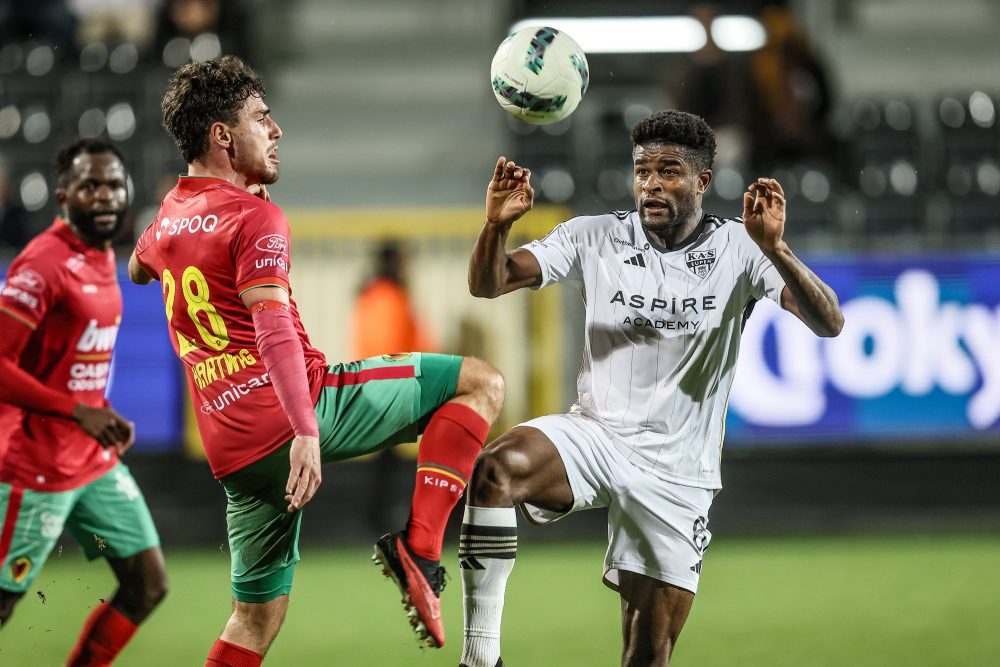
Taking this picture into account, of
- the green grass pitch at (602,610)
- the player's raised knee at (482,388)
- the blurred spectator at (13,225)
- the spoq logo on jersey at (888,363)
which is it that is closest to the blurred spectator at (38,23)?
the blurred spectator at (13,225)

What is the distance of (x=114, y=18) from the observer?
12.4 metres

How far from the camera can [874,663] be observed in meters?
5.98

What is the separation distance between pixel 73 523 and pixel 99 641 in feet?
1.70

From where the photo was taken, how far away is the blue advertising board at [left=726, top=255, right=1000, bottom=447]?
9445 millimetres

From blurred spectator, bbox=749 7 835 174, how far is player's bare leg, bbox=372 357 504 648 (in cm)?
761

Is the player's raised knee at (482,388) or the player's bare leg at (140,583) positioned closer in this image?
the player's raised knee at (482,388)

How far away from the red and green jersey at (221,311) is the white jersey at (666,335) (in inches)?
41.9

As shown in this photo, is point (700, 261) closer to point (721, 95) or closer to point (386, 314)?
point (386, 314)

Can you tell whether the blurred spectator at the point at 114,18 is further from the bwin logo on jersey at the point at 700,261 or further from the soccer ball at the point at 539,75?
the bwin logo on jersey at the point at 700,261

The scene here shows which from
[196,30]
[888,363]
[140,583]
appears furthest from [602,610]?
[196,30]

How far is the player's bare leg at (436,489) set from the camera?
394 centimetres

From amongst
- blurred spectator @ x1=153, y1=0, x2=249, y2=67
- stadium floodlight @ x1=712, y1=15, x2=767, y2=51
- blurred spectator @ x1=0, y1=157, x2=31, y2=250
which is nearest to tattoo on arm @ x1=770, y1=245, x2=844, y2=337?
blurred spectator @ x1=0, y1=157, x2=31, y2=250

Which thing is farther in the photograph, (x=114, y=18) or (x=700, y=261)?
(x=114, y=18)

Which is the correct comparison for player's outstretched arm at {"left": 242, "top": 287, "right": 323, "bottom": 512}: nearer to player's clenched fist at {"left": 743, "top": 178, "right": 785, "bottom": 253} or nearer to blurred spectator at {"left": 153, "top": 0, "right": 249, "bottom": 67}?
player's clenched fist at {"left": 743, "top": 178, "right": 785, "bottom": 253}
